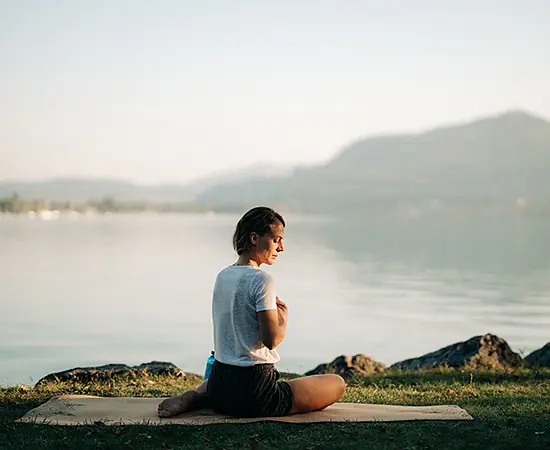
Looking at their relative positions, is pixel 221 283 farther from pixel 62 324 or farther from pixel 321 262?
pixel 321 262

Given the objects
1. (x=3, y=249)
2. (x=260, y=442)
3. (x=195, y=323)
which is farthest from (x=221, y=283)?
(x=3, y=249)

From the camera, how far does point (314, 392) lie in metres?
6.95

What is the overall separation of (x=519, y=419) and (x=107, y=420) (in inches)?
119

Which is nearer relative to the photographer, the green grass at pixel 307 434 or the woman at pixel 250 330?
the green grass at pixel 307 434

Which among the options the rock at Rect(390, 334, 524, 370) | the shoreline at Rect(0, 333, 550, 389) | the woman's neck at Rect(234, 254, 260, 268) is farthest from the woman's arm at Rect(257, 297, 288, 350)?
the rock at Rect(390, 334, 524, 370)

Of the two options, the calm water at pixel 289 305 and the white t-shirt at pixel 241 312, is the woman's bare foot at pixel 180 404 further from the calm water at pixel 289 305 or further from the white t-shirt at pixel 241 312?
the calm water at pixel 289 305

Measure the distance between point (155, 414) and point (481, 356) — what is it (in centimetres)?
616

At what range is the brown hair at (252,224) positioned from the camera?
21.7 feet

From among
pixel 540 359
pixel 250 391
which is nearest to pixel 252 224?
pixel 250 391

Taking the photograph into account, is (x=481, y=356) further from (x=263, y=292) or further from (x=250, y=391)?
(x=263, y=292)

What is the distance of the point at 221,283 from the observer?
261 inches

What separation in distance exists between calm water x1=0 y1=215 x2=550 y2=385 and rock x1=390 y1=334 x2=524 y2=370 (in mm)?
5172

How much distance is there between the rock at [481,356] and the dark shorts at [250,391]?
18.1 ft

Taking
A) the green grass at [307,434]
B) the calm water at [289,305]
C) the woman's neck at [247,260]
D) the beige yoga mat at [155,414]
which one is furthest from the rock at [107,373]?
Result: the calm water at [289,305]
